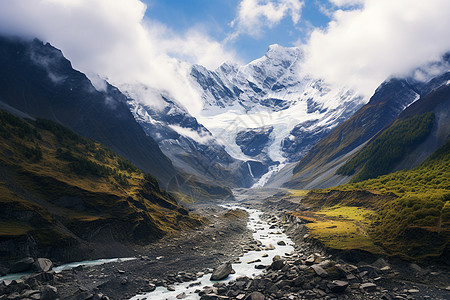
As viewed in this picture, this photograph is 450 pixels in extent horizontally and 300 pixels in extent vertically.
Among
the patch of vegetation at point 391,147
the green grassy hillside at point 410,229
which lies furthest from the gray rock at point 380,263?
the patch of vegetation at point 391,147

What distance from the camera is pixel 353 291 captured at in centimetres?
2753

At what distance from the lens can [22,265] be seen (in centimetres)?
3091

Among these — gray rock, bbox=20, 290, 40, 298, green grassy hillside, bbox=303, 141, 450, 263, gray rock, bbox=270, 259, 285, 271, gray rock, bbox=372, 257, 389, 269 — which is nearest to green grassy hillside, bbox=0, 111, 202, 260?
gray rock, bbox=20, 290, 40, 298

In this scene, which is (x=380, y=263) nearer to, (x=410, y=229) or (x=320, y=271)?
(x=410, y=229)

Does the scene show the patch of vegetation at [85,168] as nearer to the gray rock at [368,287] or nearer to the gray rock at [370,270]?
the gray rock at [370,270]

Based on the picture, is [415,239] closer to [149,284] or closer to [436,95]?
[149,284]

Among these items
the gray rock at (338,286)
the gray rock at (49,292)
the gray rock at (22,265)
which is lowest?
the gray rock at (338,286)

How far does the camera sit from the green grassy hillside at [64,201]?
36969 millimetres

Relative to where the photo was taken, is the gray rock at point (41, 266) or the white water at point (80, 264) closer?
the white water at point (80, 264)

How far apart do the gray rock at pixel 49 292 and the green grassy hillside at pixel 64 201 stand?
10865mm

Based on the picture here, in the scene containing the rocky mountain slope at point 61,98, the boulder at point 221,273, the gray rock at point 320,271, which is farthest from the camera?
the rocky mountain slope at point 61,98

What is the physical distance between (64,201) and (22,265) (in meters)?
18.0

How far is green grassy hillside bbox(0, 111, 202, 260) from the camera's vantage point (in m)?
37.0

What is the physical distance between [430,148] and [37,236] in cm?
14840
